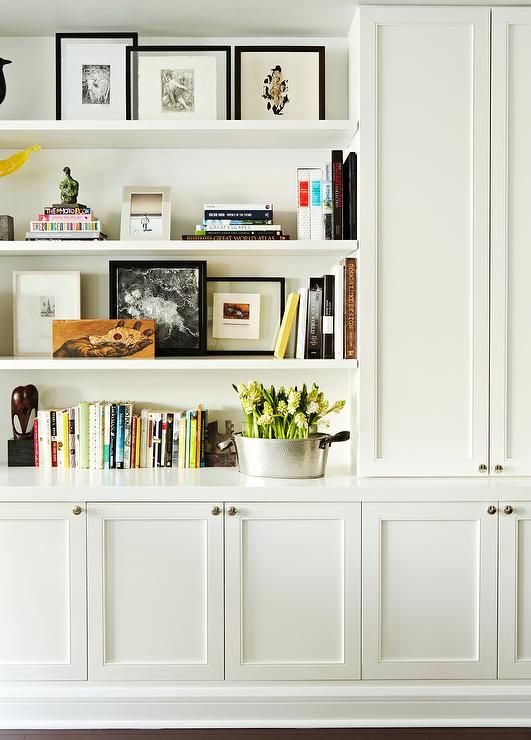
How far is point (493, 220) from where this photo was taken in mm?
2629

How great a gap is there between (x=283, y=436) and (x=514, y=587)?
92 cm

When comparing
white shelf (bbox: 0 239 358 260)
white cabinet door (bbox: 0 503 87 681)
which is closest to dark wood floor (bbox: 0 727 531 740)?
white cabinet door (bbox: 0 503 87 681)

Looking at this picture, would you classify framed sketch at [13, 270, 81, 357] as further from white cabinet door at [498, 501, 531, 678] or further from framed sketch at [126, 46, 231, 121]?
white cabinet door at [498, 501, 531, 678]

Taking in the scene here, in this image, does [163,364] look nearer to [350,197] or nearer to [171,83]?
[350,197]

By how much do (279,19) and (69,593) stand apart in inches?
84.6

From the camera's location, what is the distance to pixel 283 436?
107 inches

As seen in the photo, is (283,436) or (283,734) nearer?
(283,734)

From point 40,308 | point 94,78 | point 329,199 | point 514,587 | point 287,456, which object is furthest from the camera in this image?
Result: point 40,308

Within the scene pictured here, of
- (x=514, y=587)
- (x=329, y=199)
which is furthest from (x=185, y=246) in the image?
(x=514, y=587)

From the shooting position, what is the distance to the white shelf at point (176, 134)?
273cm

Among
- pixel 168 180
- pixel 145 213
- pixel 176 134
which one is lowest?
pixel 145 213

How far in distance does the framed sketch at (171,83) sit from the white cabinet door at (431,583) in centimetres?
158

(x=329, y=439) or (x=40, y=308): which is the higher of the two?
(x=40, y=308)

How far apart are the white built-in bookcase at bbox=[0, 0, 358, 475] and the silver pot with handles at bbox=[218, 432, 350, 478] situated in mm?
184
